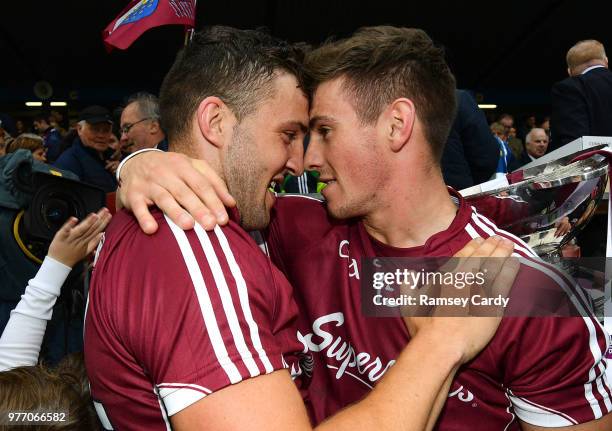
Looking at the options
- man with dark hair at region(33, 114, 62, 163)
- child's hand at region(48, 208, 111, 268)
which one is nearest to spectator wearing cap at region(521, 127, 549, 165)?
man with dark hair at region(33, 114, 62, 163)

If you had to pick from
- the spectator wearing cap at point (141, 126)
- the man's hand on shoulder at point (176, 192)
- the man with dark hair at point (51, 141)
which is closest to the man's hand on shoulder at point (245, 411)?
the man's hand on shoulder at point (176, 192)

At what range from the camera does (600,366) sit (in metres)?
1.32

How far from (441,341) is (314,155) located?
2.46ft

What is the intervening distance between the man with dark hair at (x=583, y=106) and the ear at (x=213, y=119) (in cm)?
286

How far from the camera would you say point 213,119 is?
140 cm

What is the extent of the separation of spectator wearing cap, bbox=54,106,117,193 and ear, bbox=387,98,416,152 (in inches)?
101

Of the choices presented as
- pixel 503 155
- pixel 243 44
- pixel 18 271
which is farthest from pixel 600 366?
pixel 503 155

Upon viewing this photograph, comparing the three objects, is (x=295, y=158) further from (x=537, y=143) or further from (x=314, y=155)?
(x=537, y=143)

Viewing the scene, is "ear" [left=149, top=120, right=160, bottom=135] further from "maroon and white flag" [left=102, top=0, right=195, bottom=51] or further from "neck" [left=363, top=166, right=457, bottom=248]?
"neck" [left=363, top=166, right=457, bottom=248]

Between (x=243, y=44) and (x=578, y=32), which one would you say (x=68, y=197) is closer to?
(x=243, y=44)

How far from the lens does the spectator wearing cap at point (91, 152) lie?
3.82 metres

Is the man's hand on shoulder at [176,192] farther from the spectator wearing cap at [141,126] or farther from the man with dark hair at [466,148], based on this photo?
the spectator wearing cap at [141,126]

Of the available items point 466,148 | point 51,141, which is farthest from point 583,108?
point 51,141

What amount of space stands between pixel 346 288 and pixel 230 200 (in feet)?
1.83
